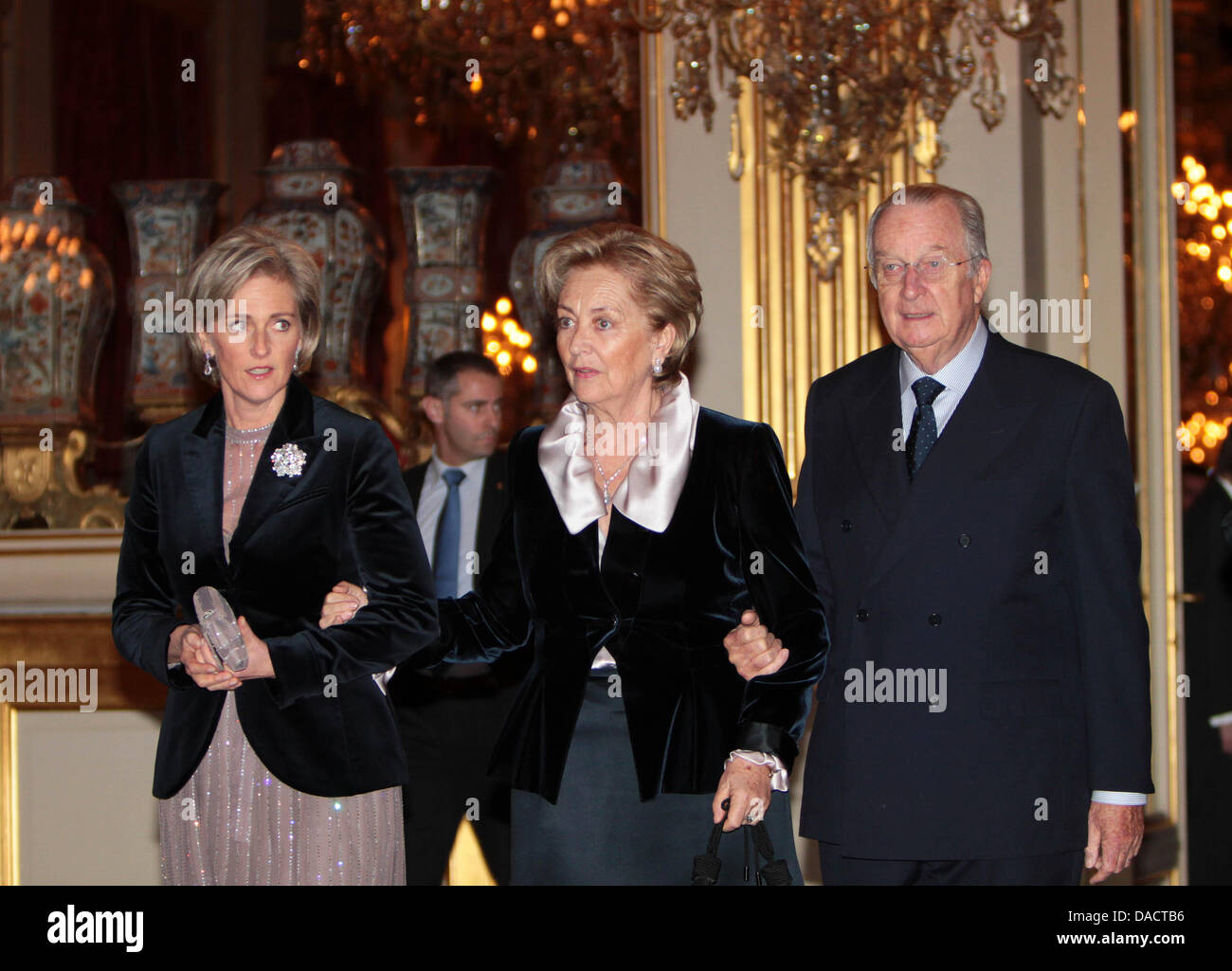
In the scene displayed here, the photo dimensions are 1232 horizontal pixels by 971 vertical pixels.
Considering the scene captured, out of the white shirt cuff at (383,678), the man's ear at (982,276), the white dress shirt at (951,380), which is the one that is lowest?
the white shirt cuff at (383,678)

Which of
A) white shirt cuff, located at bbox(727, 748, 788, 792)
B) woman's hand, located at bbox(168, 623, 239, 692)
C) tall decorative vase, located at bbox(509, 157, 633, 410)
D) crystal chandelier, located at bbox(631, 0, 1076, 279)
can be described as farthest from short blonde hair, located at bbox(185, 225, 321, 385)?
tall decorative vase, located at bbox(509, 157, 633, 410)

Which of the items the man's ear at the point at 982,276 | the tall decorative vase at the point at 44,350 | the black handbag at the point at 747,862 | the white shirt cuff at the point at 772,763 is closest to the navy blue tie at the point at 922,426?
the man's ear at the point at 982,276

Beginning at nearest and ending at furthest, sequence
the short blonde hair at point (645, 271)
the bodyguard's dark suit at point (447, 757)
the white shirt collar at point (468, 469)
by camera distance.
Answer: the short blonde hair at point (645, 271)
the bodyguard's dark suit at point (447, 757)
the white shirt collar at point (468, 469)

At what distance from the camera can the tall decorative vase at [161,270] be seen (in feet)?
16.9

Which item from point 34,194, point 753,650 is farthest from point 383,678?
point 34,194

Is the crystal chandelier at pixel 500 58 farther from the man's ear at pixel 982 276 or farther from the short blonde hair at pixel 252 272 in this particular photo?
the man's ear at pixel 982 276

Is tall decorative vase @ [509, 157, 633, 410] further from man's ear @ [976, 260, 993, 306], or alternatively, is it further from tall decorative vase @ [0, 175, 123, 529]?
man's ear @ [976, 260, 993, 306]

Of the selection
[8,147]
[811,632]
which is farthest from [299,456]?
[8,147]

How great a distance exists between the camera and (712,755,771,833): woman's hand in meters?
2.40

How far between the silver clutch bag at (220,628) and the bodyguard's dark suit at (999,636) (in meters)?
0.96

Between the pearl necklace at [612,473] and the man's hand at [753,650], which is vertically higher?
the pearl necklace at [612,473]

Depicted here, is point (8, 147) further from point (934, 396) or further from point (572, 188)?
point (934, 396)

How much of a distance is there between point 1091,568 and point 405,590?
1.11 metres

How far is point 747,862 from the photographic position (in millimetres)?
2432
